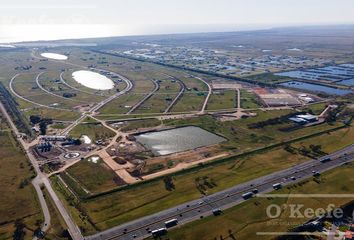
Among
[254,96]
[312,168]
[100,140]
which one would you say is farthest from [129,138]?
[254,96]

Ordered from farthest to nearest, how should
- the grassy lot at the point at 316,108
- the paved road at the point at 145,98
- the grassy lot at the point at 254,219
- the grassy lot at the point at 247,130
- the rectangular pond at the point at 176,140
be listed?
the paved road at the point at 145,98
the grassy lot at the point at 316,108
the grassy lot at the point at 247,130
the rectangular pond at the point at 176,140
the grassy lot at the point at 254,219

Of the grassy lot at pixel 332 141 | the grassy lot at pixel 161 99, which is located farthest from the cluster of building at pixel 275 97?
the grassy lot at pixel 161 99


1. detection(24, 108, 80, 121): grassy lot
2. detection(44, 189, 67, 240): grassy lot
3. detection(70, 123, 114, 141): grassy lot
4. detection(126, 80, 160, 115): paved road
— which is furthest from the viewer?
detection(126, 80, 160, 115): paved road

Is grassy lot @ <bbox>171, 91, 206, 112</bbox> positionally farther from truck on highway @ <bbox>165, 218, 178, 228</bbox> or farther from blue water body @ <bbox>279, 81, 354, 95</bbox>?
truck on highway @ <bbox>165, 218, 178, 228</bbox>

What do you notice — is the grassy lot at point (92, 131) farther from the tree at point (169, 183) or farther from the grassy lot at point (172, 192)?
the grassy lot at point (172, 192)

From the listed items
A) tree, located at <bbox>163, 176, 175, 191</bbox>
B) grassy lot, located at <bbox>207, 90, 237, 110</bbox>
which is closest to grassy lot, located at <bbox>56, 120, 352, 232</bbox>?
tree, located at <bbox>163, 176, 175, 191</bbox>
